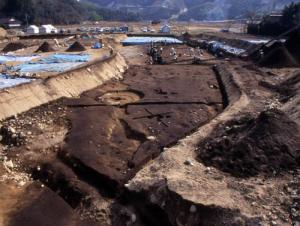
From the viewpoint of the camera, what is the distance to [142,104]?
21.9 metres

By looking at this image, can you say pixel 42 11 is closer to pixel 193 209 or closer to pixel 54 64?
pixel 54 64

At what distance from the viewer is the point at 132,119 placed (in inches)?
758

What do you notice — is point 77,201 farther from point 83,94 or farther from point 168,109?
point 83,94

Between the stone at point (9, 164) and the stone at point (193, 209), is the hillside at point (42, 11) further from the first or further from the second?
the stone at point (193, 209)

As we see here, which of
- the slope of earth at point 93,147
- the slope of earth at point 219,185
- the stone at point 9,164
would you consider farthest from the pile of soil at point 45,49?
the slope of earth at point 219,185

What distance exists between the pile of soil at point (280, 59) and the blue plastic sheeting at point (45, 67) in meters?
15.2

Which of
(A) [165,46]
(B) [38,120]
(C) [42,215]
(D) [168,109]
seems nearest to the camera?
(C) [42,215]

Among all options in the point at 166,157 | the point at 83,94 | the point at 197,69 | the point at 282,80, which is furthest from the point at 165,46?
the point at 166,157

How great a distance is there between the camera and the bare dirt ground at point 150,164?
11141mm

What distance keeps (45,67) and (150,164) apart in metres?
16.5

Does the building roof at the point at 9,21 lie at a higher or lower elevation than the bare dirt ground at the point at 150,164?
lower

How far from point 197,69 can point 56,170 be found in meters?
22.1

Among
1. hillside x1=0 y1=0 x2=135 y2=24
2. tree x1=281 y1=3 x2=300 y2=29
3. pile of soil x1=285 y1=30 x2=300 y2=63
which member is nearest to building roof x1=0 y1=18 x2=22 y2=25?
hillside x1=0 y1=0 x2=135 y2=24

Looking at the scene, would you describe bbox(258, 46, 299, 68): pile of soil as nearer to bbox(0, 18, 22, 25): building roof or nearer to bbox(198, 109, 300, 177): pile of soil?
bbox(198, 109, 300, 177): pile of soil
